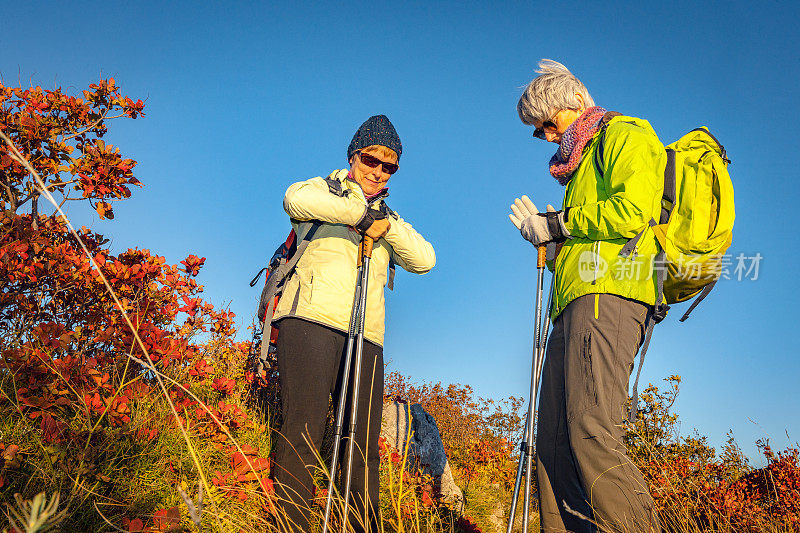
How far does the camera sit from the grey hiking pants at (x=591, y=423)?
2396 millimetres

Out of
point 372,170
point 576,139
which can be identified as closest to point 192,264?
point 372,170

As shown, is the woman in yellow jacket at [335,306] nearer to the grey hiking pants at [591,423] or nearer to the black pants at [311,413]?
the black pants at [311,413]

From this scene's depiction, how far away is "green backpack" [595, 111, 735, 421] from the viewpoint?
263 cm

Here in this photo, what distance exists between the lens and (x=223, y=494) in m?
3.41

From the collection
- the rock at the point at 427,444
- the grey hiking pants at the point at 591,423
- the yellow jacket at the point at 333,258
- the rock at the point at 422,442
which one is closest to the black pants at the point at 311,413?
the yellow jacket at the point at 333,258

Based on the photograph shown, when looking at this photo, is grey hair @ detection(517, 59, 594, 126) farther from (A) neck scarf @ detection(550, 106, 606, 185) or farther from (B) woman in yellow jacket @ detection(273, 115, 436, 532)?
(B) woman in yellow jacket @ detection(273, 115, 436, 532)

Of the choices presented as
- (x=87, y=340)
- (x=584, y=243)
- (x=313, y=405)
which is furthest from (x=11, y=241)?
(x=584, y=243)

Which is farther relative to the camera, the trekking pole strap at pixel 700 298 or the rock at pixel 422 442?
the rock at pixel 422 442

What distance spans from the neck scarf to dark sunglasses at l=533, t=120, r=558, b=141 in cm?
16

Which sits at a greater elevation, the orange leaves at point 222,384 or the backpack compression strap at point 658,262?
the backpack compression strap at point 658,262

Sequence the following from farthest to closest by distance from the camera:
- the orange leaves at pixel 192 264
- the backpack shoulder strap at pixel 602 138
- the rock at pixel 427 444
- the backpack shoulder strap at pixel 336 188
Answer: the rock at pixel 427 444 → the orange leaves at pixel 192 264 → the backpack shoulder strap at pixel 336 188 → the backpack shoulder strap at pixel 602 138

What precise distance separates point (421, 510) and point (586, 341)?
2.37 metres

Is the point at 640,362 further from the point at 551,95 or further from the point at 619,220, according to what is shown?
the point at 551,95

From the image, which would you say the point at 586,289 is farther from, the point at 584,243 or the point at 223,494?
the point at 223,494
